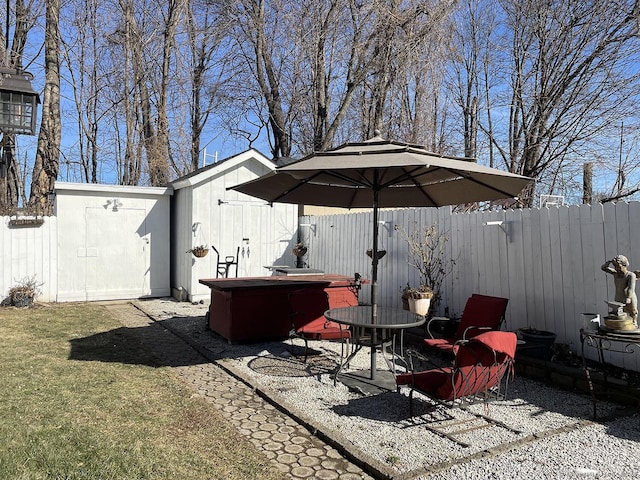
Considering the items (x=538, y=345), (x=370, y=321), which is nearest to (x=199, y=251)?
(x=370, y=321)

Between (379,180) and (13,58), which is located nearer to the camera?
(379,180)

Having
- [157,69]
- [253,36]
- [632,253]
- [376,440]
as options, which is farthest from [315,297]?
[157,69]

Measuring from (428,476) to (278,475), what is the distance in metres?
0.93

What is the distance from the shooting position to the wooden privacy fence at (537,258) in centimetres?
493

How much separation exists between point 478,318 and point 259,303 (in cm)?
295

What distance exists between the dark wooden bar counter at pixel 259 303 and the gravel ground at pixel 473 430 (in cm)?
114

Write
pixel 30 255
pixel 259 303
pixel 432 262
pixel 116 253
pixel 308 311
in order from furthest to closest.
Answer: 1. pixel 116 253
2. pixel 30 255
3. pixel 432 262
4. pixel 259 303
5. pixel 308 311

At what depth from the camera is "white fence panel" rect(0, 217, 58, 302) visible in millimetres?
9453

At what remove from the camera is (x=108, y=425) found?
3.59 meters

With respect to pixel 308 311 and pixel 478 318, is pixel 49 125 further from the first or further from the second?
pixel 478 318

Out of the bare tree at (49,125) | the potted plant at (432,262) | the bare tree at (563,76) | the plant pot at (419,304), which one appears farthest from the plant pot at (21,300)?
the bare tree at (563,76)

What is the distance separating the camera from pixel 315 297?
235 inches

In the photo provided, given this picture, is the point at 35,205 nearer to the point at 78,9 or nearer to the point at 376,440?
the point at 78,9

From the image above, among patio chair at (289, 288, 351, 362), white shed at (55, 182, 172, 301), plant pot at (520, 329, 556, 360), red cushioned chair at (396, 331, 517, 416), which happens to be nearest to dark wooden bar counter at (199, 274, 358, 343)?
patio chair at (289, 288, 351, 362)
